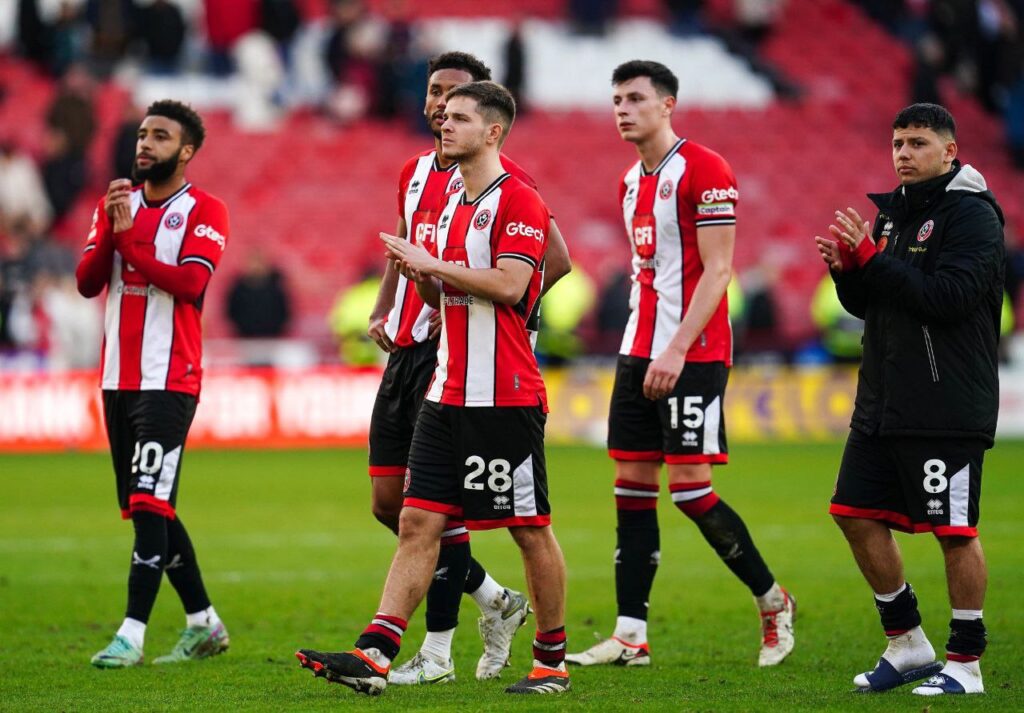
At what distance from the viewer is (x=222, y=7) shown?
29.9m

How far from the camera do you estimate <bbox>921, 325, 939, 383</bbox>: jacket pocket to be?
6816 mm

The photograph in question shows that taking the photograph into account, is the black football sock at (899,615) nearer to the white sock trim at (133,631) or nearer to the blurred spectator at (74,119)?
the white sock trim at (133,631)

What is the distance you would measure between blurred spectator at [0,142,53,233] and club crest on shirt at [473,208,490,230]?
20.1m

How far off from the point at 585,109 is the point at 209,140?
715 centimetres

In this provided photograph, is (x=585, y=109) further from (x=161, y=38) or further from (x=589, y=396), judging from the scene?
(x=589, y=396)

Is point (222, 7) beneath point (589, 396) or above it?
above

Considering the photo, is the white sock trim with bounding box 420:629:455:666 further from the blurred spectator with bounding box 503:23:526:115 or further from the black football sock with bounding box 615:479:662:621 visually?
the blurred spectator with bounding box 503:23:526:115

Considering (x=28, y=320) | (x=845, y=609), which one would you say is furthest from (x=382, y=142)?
(x=845, y=609)

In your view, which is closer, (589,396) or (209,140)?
(589,396)

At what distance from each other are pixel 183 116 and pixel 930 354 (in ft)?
12.4

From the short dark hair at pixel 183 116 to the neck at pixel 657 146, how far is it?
215 cm

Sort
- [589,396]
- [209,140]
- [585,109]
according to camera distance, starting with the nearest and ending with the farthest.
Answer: [589,396] → [209,140] → [585,109]

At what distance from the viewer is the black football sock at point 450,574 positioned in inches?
293

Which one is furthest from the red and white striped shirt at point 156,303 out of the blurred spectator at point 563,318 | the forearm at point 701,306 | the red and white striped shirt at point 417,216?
the blurred spectator at point 563,318
